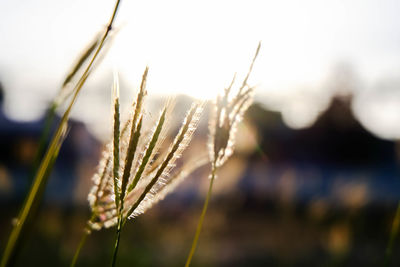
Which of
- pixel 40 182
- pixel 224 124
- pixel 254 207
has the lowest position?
pixel 254 207

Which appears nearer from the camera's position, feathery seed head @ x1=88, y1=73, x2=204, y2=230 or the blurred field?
feathery seed head @ x1=88, y1=73, x2=204, y2=230

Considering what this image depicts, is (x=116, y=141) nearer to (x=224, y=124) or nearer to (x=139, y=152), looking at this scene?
(x=139, y=152)

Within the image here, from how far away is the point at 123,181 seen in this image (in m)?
0.55

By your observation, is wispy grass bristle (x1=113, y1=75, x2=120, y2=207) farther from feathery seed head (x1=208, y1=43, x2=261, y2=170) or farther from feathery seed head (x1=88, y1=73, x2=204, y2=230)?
feathery seed head (x1=208, y1=43, x2=261, y2=170)

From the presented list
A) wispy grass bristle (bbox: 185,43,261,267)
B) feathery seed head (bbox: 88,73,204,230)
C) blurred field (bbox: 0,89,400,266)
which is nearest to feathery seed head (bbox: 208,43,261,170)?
wispy grass bristle (bbox: 185,43,261,267)

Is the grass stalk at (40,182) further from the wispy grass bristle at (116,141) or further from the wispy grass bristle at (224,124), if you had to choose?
the wispy grass bristle at (224,124)

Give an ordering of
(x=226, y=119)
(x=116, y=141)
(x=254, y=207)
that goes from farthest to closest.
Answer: (x=254, y=207) < (x=226, y=119) < (x=116, y=141)

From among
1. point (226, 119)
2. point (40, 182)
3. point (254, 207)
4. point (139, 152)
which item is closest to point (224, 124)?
point (226, 119)

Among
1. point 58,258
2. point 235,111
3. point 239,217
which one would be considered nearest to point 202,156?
point 235,111

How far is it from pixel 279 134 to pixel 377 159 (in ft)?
24.7

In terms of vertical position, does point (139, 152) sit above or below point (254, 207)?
above

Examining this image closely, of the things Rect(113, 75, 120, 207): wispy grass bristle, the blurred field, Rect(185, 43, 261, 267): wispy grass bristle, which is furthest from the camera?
the blurred field

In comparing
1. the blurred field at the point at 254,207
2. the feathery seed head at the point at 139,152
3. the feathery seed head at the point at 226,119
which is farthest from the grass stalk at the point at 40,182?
the blurred field at the point at 254,207

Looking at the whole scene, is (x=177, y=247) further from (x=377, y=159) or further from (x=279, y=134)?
(x=377, y=159)
